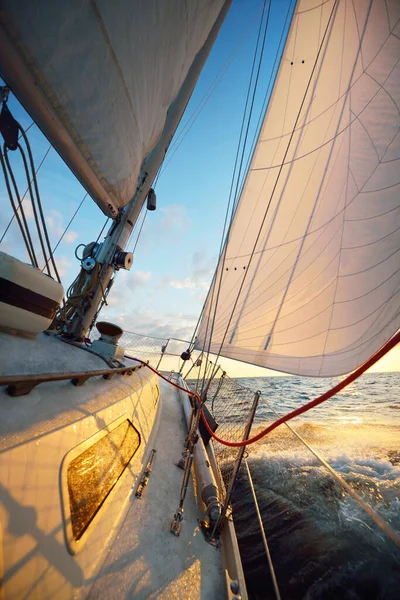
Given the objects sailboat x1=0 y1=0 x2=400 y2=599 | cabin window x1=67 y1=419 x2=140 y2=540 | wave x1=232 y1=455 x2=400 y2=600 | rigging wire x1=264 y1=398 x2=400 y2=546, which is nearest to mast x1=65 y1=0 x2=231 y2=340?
sailboat x1=0 y1=0 x2=400 y2=599

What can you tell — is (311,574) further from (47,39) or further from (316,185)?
(316,185)

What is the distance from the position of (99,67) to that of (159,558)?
334 cm

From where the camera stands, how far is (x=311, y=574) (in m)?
2.68

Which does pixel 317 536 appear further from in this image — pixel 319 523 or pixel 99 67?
pixel 99 67

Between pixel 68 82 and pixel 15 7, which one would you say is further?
pixel 68 82

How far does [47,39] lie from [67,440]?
2285 mm

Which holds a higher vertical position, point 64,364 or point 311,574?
point 64,364

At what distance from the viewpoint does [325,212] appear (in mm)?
3676

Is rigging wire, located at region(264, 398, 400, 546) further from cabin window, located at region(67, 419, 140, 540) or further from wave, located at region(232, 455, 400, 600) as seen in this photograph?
wave, located at region(232, 455, 400, 600)

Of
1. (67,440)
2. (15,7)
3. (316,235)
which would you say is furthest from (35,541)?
(316,235)

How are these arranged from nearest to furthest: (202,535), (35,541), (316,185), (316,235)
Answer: (35,541) → (202,535) → (316,235) → (316,185)

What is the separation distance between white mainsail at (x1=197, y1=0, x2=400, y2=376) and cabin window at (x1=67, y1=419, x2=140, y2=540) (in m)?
1.84

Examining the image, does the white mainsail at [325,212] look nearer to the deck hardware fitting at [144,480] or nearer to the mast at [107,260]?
the mast at [107,260]

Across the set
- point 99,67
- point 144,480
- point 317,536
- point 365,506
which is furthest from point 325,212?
point 317,536
